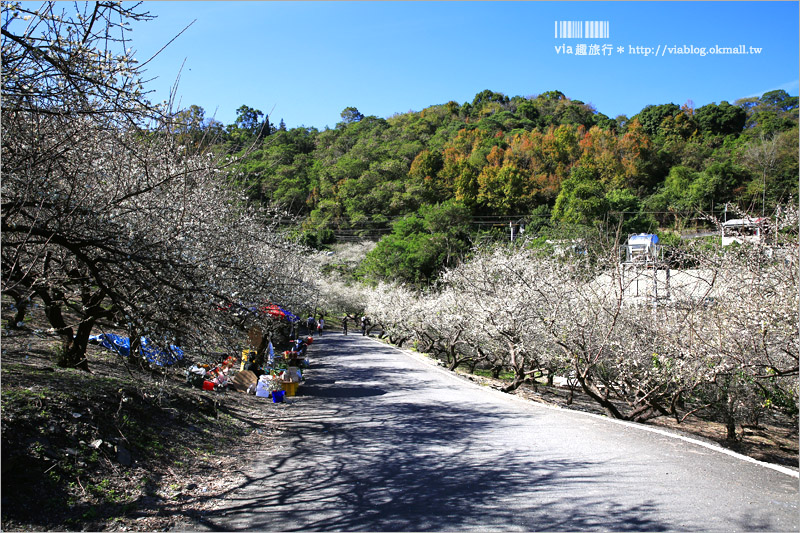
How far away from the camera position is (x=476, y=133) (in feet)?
259

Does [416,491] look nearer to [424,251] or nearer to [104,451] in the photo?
[104,451]

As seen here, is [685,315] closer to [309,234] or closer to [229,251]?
[229,251]

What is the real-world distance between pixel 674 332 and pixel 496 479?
4.40m

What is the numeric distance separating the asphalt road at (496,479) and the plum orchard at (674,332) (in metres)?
1.27

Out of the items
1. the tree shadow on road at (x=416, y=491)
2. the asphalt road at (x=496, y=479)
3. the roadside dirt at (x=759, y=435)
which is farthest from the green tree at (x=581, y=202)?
the tree shadow on road at (x=416, y=491)

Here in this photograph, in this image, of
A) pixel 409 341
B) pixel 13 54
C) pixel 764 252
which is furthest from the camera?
pixel 409 341

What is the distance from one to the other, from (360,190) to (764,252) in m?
63.3

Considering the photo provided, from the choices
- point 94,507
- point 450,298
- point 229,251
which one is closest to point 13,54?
point 229,251

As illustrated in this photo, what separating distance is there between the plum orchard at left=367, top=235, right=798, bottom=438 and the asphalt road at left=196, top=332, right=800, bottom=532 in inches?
49.9

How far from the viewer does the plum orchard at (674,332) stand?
676 cm

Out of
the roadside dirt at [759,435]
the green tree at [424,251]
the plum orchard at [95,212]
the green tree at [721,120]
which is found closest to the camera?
the plum orchard at [95,212]

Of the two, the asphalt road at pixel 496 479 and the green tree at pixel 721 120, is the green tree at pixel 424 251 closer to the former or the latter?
the asphalt road at pixel 496 479

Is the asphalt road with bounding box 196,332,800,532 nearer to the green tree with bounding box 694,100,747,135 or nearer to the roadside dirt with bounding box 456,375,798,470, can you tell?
the roadside dirt with bounding box 456,375,798,470

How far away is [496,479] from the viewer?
5902mm
